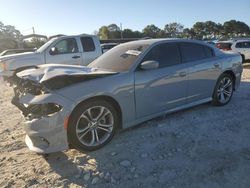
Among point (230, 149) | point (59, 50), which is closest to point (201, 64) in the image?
point (230, 149)

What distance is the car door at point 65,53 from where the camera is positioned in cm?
1004

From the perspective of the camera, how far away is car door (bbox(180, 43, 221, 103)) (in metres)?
5.46

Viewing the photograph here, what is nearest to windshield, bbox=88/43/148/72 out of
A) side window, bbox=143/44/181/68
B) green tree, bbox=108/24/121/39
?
side window, bbox=143/44/181/68

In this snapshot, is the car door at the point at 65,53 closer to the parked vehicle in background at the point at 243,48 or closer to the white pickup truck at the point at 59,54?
the white pickup truck at the point at 59,54

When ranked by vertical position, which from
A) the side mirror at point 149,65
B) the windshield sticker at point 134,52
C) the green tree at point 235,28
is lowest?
the green tree at point 235,28

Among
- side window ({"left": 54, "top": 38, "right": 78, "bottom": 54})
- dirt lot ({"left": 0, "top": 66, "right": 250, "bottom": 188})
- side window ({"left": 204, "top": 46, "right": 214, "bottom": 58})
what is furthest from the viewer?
side window ({"left": 54, "top": 38, "right": 78, "bottom": 54})

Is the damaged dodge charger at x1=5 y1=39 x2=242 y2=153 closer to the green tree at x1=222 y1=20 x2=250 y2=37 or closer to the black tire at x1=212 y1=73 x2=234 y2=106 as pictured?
the black tire at x1=212 y1=73 x2=234 y2=106

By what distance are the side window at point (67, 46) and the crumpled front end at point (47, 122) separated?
21.7 ft

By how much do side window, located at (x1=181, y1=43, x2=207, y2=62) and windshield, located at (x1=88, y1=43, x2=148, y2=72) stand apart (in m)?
0.86

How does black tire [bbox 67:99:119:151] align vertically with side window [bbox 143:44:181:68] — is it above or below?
below

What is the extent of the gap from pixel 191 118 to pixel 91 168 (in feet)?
8.07

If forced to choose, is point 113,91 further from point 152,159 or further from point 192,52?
point 192,52

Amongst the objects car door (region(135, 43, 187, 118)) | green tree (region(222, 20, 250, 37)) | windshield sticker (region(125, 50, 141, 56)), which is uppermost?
windshield sticker (region(125, 50, 141, 56))

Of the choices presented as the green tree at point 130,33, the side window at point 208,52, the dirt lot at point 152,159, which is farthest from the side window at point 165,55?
the green tree at point 130,33
